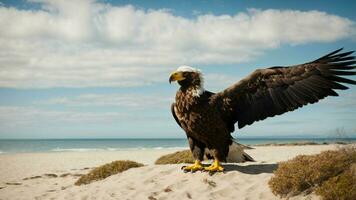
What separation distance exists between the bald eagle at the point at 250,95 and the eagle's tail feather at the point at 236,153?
1.29 ft

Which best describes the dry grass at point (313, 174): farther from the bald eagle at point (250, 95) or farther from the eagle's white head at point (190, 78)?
the eagle's white head at point (190, 78)

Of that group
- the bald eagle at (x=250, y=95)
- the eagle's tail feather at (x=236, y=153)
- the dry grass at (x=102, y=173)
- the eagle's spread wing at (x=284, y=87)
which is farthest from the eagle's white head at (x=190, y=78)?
the dry grass at (x=102, y=173)

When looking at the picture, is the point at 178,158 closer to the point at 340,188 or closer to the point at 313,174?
the point at 313,174

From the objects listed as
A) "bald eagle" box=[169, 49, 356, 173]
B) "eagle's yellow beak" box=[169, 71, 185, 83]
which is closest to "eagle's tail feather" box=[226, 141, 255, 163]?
"bald eagle" box=[169, 49, 356, 173]

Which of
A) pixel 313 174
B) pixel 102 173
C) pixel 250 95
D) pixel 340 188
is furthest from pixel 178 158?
pixel 340 188

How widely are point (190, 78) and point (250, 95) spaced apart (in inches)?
51.3

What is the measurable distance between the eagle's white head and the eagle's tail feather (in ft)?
5.18

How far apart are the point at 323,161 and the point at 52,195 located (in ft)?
20.4

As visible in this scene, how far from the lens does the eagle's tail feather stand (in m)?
8.70

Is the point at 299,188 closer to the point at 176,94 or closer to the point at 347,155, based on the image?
the point at 347,155

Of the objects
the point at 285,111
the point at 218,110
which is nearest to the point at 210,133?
the point at 218,110

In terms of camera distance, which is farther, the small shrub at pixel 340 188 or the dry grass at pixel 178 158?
the dry grass at pixel 178 158

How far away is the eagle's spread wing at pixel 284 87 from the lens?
24.9 feet

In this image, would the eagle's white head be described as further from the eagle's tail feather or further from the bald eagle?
the eagle's tail feather
